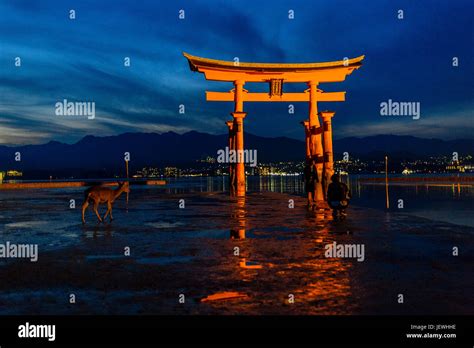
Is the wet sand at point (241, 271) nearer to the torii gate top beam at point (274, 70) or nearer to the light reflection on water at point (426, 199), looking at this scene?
the light reflection on water at point (426, 199)

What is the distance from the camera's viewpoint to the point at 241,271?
644 cm

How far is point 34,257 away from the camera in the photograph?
779 cm

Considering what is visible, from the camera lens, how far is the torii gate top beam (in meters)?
26.7

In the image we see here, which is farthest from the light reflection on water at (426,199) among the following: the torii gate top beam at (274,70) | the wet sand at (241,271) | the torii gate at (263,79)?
the torii gate top beam at (274,70)

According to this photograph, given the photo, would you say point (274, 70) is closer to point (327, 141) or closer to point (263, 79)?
point (263, 79)

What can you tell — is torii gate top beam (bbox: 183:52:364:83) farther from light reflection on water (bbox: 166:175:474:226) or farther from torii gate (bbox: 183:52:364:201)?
light reflection on water (bbox: 166:175:474:226)

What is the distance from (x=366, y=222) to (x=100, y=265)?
28.3ft

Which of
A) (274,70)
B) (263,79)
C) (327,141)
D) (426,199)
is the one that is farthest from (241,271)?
(263,79)

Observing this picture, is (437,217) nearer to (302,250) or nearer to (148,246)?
(302,250)

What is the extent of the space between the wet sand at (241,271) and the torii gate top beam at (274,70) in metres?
16.9

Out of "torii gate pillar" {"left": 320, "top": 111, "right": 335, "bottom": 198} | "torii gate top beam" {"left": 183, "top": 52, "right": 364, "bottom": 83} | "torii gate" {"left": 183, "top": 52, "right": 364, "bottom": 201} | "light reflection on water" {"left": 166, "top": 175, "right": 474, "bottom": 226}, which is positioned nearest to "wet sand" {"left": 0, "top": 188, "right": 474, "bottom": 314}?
"light reflection on water" {"left": 166, "top": 175, "right": 474, "bottom": 226}

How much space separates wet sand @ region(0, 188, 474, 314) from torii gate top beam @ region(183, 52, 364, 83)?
16908 millimetres

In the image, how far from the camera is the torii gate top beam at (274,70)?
26655 mm

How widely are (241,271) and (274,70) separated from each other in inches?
891
